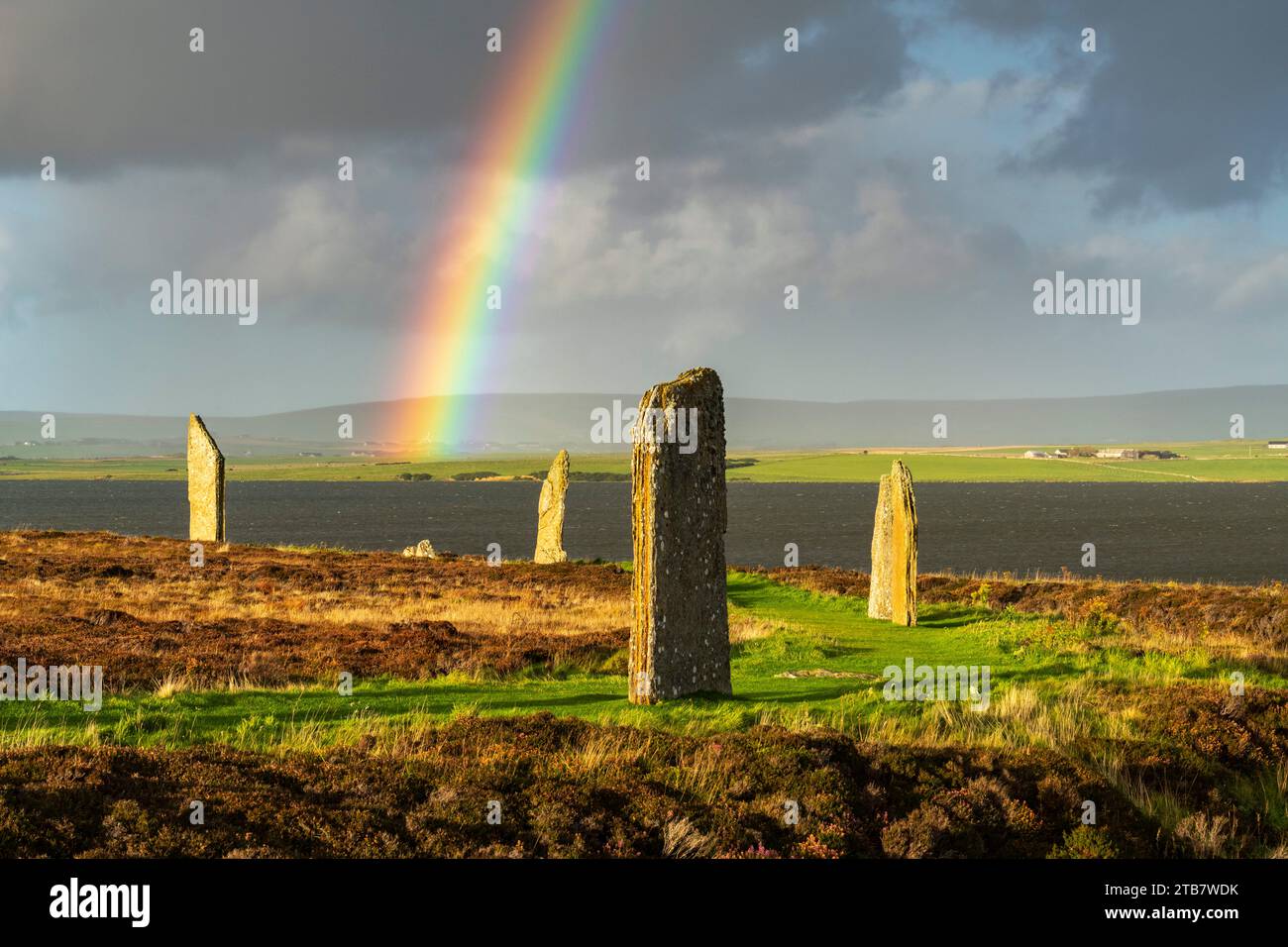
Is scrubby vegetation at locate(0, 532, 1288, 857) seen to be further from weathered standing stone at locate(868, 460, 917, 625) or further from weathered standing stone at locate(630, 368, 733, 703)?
weathered standing stone at locate(868, 460, 917, 625)

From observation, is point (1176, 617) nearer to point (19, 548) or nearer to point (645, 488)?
point (645, 488)

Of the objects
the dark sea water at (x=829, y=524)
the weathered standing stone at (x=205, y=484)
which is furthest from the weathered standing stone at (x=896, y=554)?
the weathered standing stone at (x=205, y=484)

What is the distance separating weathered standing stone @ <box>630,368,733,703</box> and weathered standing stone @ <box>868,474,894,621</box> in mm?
11907

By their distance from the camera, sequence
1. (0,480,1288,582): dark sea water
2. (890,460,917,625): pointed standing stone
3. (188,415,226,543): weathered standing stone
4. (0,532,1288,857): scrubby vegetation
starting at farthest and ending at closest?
(0,480,1288,582): dark sea water
(188,415,226,543): weathered standing stone
(890,460,917,625): pointed standing stone
(0,532,1288,857): scrubby vegetation

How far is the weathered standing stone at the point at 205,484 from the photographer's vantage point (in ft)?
133

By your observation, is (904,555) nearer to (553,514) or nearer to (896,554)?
(896,554)

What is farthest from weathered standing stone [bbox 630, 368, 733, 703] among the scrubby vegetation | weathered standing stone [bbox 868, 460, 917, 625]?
weathered standing stone [bbox 868, 460, 917, 625]

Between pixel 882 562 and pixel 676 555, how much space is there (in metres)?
12.9

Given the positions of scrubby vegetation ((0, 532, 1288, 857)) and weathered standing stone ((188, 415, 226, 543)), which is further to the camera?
weathered standing stone ((188, 415, 226, 543))

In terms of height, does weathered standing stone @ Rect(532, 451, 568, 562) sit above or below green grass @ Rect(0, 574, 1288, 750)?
above

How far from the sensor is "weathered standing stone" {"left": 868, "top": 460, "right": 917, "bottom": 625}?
24.4m

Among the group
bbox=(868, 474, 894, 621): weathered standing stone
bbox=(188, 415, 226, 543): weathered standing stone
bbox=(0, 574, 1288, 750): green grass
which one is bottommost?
bbox=(0, 574, 1288, 750): green grass

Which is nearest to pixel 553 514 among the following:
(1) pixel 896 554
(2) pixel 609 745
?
(1) pixel 896 554

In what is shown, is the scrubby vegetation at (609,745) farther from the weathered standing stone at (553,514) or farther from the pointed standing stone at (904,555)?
the weathered standing stone at (553,514)
